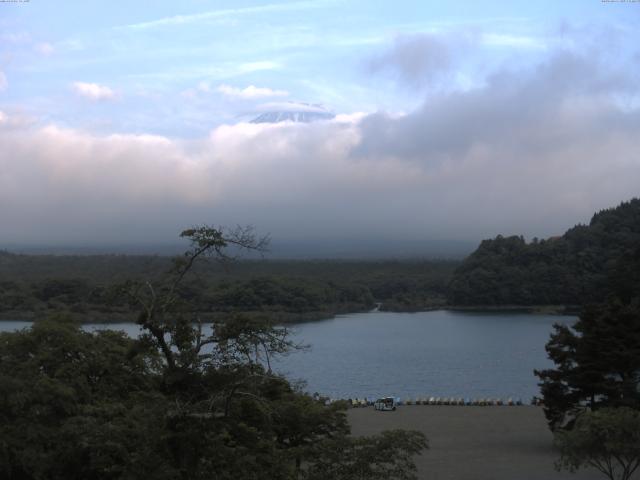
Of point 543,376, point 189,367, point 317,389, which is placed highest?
point 189,367

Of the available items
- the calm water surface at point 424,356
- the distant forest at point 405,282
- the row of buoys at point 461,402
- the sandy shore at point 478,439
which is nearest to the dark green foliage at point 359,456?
the sandy shore at point 478,439

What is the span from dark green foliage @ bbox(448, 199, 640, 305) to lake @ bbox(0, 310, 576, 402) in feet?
20.2

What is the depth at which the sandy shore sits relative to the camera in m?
15.3

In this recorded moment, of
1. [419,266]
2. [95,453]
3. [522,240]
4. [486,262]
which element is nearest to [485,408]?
[95,453]

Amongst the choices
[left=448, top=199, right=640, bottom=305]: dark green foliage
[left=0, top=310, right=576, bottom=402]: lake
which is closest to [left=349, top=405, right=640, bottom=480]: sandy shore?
[left=0, top=310, right=576, bottom=402]: lake

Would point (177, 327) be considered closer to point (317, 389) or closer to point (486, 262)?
point (317, 389)

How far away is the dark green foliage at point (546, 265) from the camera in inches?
2840

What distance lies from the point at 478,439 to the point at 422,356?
942 inches

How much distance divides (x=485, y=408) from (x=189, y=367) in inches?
755

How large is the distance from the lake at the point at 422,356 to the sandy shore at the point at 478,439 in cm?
417

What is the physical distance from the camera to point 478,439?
63.5 feet

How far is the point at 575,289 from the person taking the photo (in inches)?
2773

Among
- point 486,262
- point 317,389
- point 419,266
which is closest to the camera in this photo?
point 317,389

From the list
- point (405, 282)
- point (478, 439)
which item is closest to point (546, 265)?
point (405, 282)
